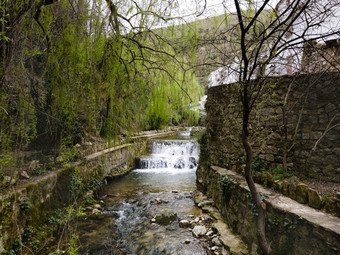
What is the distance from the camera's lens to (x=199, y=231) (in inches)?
160

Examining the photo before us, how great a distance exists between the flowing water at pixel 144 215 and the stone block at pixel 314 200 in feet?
6.23

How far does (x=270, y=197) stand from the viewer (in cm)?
299

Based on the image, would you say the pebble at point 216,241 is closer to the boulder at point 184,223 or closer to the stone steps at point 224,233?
the stone steps at point 224,233

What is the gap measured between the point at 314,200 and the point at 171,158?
7.92 m

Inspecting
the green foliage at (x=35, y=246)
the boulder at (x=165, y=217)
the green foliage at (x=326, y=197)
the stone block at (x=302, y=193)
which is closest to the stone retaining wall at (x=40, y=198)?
the green foliage at (x=35, y=246)

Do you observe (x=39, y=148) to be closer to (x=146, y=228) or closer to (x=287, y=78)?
(x=146, y=228)

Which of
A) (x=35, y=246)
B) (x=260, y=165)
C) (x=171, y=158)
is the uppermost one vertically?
(x=260, y=165)

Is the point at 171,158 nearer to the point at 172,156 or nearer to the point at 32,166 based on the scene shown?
the point at 172,156

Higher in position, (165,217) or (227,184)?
(227,184)

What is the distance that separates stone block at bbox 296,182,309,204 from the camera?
9.02ft

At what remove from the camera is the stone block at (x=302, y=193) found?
9.02 feet

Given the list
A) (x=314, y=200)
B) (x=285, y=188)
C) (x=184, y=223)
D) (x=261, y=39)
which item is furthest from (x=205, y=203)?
(x=261, y=39)

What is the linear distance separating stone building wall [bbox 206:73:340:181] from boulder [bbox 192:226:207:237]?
57.1 inches

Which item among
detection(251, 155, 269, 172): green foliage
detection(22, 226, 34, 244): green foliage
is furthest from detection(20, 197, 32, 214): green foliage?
detection(251, 155, 269, 172): green foliage
